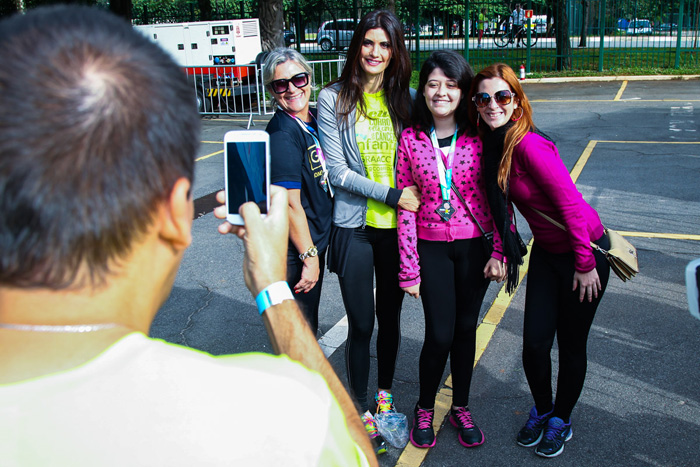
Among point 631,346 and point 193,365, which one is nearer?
point 193,365

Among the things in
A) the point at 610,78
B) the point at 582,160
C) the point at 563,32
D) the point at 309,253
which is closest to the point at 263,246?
the point at 309,253

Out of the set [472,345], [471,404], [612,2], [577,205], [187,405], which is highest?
[612,2]

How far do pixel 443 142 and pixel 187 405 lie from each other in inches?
95.1

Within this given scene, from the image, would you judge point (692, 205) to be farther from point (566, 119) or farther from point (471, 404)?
point (566, 119)

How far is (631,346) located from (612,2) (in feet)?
62.1

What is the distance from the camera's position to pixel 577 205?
107 inches

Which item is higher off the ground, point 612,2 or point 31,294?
point 612,2

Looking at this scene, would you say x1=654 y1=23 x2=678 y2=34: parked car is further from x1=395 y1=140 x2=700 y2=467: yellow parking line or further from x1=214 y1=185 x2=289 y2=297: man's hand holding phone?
x1=214 y1=185 x2=289 y2=297: man's hand holding phone

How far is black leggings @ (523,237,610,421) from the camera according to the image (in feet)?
9.39

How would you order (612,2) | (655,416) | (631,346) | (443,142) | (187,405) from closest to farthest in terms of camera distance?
(187,405)
(443,142)
(655,416)
(631,346)
(612,2)

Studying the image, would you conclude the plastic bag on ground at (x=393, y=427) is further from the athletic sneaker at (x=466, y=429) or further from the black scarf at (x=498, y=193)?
the black scarf at (x=498, y=193)

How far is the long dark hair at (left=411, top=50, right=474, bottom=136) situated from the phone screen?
5.21 feet

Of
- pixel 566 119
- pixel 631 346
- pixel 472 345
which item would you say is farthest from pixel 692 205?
pixel 566 119

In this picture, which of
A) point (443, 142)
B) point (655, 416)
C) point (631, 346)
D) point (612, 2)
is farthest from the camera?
point (612, 2)
